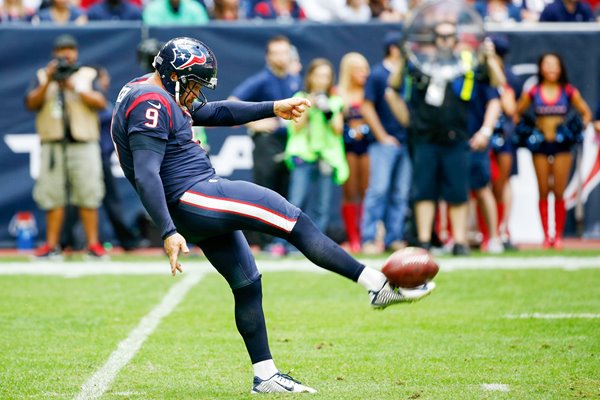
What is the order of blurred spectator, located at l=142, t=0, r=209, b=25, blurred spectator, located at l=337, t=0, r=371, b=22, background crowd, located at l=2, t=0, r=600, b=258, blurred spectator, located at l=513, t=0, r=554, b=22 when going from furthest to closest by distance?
blurred spectator, located at l=513, t=0, r=554, b=22, blurred spectator, located at l=337, t=0, r=371, b=22, blurred spectator, located at l=142, t=0, r=209, b=25, background crowd, located at l=2, t=0, r=600, b=258

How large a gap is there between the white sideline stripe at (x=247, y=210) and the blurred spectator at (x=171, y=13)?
812 centimetres

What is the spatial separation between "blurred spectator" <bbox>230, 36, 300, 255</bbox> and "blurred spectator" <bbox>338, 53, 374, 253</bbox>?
653mm

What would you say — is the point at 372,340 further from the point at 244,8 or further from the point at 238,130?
the point at 244,8

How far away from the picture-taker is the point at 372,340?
6.91 metres

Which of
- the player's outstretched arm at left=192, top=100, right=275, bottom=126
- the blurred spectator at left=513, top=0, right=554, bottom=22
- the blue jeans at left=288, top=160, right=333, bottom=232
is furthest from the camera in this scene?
the blurred spectator at left=513, top=0, right=554, bottom=22

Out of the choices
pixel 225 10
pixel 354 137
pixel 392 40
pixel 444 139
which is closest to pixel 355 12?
pixel 225 10

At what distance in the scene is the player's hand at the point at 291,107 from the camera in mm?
5590

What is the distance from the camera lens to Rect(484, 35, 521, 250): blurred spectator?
39.5ft

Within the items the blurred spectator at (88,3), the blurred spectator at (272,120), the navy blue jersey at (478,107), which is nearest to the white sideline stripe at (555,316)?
the navy blue jersey at (478,107)

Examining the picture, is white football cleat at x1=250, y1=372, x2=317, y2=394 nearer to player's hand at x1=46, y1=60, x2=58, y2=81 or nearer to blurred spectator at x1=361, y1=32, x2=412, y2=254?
blurred spectator at x1=361, y1=32, x2=412, y2=254

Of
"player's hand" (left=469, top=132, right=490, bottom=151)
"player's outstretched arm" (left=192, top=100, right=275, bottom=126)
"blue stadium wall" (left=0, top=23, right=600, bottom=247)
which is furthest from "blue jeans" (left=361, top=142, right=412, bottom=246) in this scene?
"player's outstretched arm" (left=192, top=100, right=275, bottom=126)

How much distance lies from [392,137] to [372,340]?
17.1 ft

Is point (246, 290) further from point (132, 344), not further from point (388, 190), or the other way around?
point (388, 190)

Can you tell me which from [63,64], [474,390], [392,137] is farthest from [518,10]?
[474,390]
